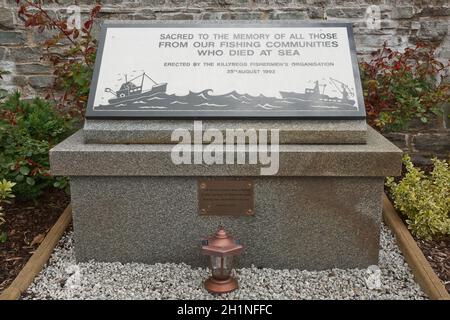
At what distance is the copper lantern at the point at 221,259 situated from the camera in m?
2.69

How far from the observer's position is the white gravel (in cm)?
285

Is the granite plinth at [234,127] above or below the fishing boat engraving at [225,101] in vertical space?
Answer: below

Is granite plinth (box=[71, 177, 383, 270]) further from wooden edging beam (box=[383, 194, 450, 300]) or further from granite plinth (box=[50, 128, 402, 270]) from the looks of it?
wooden edging beam (box=[383, 194, 450, 300])

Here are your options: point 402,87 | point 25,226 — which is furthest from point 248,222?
point 402,87

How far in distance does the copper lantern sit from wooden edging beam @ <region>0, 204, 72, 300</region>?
1.10 metres

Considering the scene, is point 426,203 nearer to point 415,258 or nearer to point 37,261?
point 415,258

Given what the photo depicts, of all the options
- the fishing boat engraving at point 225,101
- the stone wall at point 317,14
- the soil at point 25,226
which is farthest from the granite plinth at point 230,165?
the stone wall at point 317,14

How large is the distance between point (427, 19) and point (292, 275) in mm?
3046

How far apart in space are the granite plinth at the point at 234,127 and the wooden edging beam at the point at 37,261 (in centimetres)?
86

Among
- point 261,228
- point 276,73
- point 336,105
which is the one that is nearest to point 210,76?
point 276,73

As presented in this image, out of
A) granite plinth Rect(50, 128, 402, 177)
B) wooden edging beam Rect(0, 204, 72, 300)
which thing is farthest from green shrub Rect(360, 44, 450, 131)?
wooden edging beam Rect(0, 204, 72, 300)

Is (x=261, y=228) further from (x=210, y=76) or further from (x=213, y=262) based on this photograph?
(x=210, y=76)

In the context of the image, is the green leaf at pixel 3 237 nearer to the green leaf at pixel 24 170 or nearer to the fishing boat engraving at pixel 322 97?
the green leaf at pixel 24 170
